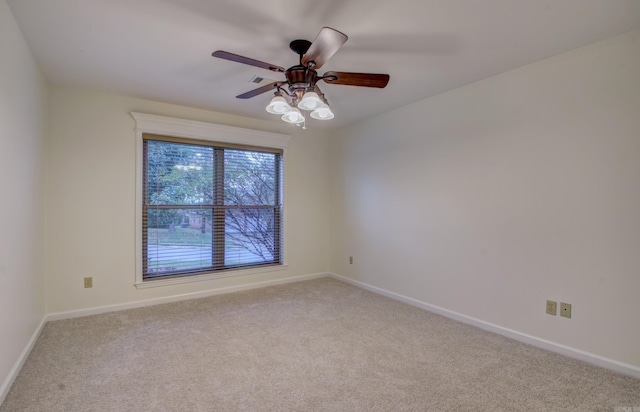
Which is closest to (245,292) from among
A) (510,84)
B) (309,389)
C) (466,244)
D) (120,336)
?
(120,336)

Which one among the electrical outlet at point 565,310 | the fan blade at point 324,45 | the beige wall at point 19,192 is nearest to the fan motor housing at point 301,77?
the fan blade at point 324,45

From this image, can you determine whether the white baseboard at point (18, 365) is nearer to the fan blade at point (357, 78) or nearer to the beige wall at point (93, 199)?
the beige wall at point (93, 199)

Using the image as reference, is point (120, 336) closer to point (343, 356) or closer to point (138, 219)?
point (138, 219)

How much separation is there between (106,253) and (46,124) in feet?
4.60

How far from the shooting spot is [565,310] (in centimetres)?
245

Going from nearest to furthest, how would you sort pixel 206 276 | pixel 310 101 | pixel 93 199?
pixel 310 101 < pixel 93 199 < pixel 206 276

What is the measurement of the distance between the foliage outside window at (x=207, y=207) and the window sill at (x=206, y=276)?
0.06m

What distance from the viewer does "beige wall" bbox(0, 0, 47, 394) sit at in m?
1.90

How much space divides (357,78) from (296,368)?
211 cm

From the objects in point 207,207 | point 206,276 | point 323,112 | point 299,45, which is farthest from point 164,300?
point 299,45

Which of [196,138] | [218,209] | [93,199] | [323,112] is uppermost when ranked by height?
[196,138]

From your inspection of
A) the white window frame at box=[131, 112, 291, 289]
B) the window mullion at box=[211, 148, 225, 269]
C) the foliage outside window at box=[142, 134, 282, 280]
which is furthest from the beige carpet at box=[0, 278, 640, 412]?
the window mullion at box=[211, 148, 225, 269]

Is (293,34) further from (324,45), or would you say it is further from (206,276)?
(206,276)

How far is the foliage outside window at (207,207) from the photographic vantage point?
12.1 ft
